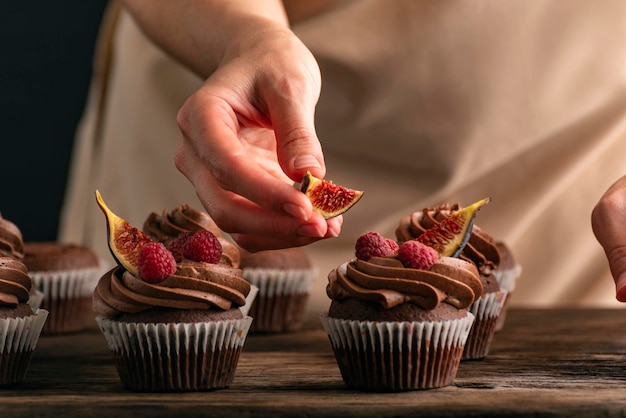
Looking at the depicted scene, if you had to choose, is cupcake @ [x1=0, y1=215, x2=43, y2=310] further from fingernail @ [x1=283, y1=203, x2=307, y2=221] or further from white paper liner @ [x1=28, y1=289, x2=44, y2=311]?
fingernail @ [x1=283, y1=203, x2=307, y2=221]

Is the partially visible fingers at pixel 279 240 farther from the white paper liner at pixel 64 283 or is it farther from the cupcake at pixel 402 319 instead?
the white paper liner at pixel 64 283

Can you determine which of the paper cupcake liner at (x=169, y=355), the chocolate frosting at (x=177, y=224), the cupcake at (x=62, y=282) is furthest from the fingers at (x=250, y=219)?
the cupcake at (x=62, y=282)

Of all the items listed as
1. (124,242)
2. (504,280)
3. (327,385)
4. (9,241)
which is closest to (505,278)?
(504,280)

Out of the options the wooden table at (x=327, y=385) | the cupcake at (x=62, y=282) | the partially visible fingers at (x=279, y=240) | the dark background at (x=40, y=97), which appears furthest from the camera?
the dark background at (x=40, y=97)

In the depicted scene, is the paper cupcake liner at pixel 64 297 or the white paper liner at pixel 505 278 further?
the paper cupcake liner at pixel 64 297

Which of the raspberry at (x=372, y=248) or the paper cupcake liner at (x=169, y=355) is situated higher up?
the raspberry at (x=372, y=248)

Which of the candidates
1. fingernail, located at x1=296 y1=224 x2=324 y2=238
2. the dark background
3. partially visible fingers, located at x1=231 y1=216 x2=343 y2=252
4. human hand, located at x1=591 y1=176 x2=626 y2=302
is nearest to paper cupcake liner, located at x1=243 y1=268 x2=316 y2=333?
partially visible fingers, located at x1=231 y1=216 x2=343 y2=252
